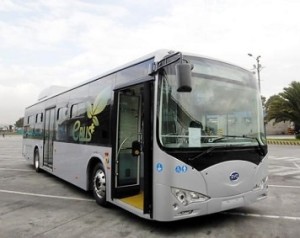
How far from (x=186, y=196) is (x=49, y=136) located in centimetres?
735

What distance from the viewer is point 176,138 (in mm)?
5238

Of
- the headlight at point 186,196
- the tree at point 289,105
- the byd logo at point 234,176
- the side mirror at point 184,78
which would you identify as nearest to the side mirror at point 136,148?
the headlight at point 186,196

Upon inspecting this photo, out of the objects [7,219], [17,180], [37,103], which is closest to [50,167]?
[17,180]

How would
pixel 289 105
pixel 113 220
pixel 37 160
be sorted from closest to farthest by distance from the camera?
pixel 113 220
pixel 37 160
pixel 289 105

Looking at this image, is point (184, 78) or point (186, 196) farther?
point (186, 196)

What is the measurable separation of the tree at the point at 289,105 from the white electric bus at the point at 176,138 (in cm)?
3333

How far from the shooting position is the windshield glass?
17.3 feet

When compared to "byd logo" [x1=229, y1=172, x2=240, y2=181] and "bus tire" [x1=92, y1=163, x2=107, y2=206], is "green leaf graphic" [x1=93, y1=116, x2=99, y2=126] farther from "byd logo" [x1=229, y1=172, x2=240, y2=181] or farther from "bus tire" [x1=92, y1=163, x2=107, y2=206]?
"byd logo" [x1=229, y1=172, x2=240, y2=181]

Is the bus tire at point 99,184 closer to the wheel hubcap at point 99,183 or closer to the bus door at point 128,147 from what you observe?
the wheel hubcap at point 99,183

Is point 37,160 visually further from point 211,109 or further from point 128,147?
point 211,109

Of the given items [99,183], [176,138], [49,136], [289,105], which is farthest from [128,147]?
[289,105]

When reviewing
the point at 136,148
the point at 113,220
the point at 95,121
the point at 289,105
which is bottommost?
the point at 113,220

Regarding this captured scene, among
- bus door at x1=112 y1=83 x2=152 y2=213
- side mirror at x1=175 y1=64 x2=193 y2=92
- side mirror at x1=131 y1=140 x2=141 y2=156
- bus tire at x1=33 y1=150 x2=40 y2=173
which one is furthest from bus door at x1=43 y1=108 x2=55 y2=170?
side mirror at x1=175 y1=64 x2=193 y2=92

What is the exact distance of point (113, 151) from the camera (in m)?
6.66
